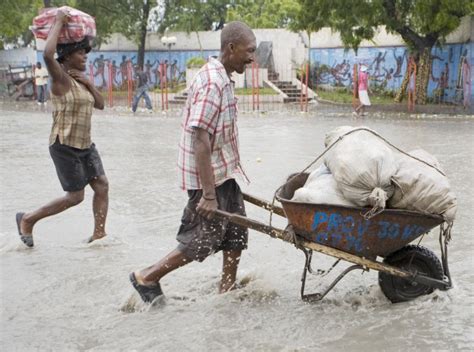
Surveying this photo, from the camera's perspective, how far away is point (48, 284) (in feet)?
14.8

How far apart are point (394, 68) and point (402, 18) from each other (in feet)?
23.5

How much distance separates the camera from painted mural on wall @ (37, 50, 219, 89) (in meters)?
35.3

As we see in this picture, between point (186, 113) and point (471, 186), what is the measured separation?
500 centimetres

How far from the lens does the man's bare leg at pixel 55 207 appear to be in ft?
16.9

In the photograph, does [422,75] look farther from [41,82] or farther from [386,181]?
[386,181]

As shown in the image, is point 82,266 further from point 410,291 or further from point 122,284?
point 410,291

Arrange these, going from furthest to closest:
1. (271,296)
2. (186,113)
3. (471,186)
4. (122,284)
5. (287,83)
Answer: (287,83) < (471,186) < (122,284) < (271,296) < (186,113)

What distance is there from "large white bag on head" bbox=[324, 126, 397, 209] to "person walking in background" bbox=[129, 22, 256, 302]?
622mm

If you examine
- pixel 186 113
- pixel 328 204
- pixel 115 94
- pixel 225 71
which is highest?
pixel 225 71

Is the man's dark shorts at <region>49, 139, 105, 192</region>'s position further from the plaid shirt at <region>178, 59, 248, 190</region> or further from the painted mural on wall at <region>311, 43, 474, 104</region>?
the painted mural on wall at <region>311, 43, 474, 104</region>

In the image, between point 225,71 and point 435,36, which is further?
point 435,36

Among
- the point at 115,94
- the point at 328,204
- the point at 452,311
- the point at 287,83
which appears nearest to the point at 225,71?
the point at 328,204

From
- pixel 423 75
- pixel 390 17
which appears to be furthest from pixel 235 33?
pixel 423 75

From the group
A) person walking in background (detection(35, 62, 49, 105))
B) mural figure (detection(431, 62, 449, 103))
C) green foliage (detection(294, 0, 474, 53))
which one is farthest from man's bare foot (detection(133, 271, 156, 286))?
person walking in background (detection(35, 62, 49, 105))
